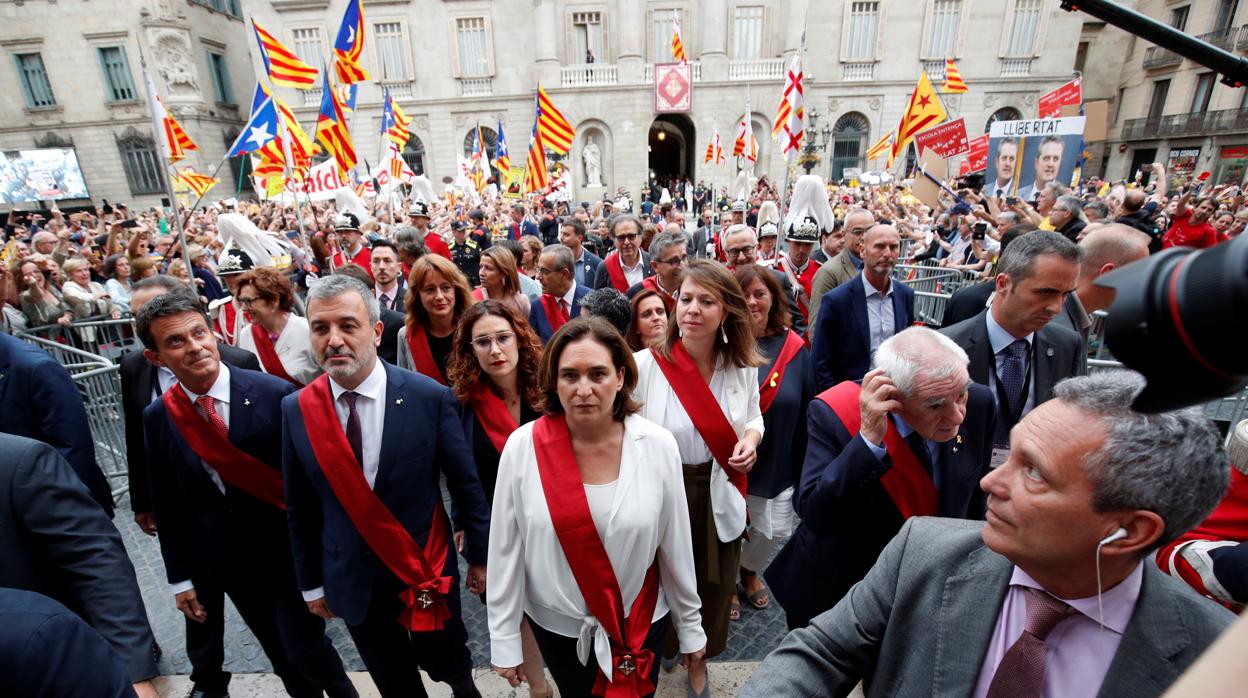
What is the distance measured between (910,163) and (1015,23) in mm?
8653

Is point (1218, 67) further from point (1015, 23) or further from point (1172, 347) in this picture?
point (1015, 23)

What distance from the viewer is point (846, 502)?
186 cm

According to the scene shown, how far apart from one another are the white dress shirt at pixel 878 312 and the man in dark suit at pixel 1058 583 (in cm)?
264

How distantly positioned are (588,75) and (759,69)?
8338 mm

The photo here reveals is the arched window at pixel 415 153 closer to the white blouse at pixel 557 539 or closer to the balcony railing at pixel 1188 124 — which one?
the white blouse at pixel 557 539

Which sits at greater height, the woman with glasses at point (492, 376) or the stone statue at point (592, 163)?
the stone statue at point (592, 163)

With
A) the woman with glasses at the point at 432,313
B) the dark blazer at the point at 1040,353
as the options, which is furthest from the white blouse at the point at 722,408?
the woman with glasses at the point at 432,313

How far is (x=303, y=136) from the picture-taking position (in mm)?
9562

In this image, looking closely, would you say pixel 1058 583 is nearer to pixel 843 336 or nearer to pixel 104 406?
pixel 843 336

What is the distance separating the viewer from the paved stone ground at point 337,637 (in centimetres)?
302

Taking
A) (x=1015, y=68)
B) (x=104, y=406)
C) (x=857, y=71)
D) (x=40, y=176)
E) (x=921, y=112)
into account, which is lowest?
(x=104, y=406)

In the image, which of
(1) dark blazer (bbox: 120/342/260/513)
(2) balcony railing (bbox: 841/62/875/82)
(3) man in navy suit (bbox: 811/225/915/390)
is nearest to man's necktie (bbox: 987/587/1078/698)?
(3) man in navy suit (bbox: 811/225/915/390)

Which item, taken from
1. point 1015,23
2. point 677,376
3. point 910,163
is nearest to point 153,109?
point 677,376

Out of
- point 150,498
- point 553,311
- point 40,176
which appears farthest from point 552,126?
point 40,176
